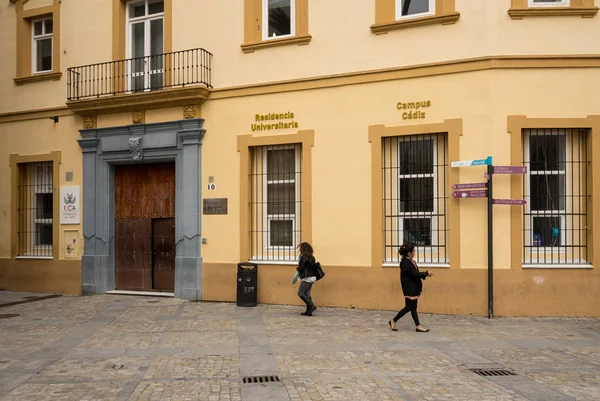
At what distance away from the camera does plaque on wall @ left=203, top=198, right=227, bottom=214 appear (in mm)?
13156

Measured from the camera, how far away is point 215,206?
13.2 metres

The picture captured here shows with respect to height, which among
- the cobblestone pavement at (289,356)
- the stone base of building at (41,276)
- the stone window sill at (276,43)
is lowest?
the cobblestone pavement at (289,356)

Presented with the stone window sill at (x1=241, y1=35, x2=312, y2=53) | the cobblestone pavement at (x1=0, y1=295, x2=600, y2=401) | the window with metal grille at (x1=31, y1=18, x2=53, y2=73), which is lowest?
the cobblestone pavement at (x1=0, y1=295, x2=600, y2=401)

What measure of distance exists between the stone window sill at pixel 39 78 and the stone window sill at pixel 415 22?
28.0ft

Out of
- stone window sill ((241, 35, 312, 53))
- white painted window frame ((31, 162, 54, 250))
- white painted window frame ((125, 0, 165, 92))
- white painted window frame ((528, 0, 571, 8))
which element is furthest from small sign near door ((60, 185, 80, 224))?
white painted window frame ((528, 0, 571, 8))

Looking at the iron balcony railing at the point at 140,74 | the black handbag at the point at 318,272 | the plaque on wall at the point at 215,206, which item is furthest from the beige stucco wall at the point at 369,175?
the black handbag at the point at 318,272

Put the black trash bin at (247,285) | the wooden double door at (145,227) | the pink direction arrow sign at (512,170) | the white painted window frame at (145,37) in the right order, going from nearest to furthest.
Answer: the pink direction arrow sign at (512,170) → the black trash bin at (247,285) → the wooden double door at (145,227) → the white painted window frame at (145,37)

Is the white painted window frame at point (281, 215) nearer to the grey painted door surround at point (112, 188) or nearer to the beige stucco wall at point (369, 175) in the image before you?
the beige stucco wall at point (369, 175)

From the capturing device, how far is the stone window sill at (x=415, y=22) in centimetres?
1122

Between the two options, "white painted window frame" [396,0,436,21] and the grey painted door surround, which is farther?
the grey painted door surround

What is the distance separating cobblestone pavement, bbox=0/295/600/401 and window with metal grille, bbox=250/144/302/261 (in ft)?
5.34

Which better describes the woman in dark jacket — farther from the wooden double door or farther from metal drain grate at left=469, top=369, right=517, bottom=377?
the wooden double door

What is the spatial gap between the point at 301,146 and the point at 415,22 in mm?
3485

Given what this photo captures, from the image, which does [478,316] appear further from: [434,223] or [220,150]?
[220,150]
